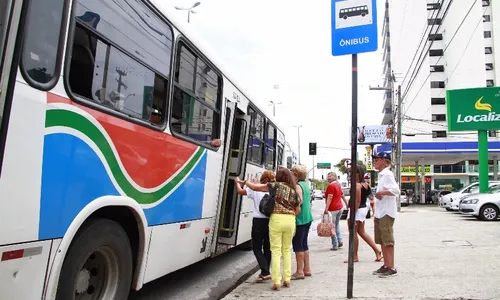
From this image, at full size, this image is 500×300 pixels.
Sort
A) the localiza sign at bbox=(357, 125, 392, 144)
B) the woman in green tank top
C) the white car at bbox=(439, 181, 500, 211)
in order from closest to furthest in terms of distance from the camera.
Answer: the woman in green tank top < the white car at bbox=(439, 181, 500, 211) < the localiza sign at bbox=(357, 125, 392, 144)

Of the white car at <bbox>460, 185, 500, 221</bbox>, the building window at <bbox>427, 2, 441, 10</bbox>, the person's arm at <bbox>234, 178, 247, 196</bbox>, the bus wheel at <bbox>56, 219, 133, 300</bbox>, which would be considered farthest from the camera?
the building window at <bbox>427, 2, 441, 10</bbox>

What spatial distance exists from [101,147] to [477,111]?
919 inches

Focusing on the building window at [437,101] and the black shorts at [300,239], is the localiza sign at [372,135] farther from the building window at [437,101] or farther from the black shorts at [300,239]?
the black shorts at [300,239]

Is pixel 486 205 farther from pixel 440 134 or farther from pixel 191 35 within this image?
pixel 440 134

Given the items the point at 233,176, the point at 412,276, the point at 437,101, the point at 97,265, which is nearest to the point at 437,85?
the point at 437,101

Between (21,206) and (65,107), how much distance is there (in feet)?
2.48

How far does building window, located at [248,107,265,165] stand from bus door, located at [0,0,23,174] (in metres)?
5.38

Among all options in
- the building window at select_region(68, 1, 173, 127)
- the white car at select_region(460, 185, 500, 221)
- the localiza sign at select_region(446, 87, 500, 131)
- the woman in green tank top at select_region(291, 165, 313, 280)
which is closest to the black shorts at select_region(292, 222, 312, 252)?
the woman in green tank top at select_region(291, 165, 313, 280)

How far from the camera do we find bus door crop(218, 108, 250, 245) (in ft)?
21.3

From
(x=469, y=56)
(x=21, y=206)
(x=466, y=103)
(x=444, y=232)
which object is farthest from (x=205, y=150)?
(x=469, y=56)

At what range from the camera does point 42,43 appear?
112 inches

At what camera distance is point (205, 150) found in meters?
5.64

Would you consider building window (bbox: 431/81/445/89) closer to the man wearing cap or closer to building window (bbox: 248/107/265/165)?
building window (bbox: 248/107/265/165)

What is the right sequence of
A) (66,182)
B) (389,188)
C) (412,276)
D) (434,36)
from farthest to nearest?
1. (434,36)
2. (412,276)
3. (389,188)
4. (66,182)
